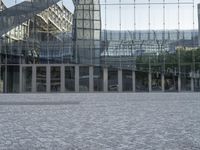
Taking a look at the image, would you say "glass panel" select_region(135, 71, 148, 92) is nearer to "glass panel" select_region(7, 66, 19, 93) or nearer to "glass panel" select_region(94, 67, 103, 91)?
"glass panel" select_region(94, 67, 103, 91)

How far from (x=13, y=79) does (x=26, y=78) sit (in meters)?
1.30

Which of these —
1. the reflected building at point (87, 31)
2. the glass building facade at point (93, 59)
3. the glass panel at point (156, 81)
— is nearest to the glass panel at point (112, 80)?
the glass building facade at point (93, 59)

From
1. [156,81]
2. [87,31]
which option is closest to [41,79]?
[87,31]

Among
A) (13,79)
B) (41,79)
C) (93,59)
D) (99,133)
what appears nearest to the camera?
(99,133)

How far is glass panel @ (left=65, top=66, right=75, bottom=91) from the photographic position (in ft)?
141

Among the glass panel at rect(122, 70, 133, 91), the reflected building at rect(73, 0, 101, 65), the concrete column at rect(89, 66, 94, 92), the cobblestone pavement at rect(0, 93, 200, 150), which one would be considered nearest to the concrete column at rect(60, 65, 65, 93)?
the reflected building at rect(73, 0, 101, 65)

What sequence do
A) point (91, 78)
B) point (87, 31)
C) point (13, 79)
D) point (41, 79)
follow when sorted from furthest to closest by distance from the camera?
point (87, 31), point (13, 79), point (41, 79), point (91, 78)

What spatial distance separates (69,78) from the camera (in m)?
43.2

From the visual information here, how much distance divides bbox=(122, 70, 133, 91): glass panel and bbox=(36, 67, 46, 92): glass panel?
25.0ft

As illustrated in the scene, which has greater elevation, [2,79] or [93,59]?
[93,59]

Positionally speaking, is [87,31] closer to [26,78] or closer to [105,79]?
[105,79]

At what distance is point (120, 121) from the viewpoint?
45.7 ft

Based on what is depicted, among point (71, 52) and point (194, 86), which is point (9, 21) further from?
point (194, 86)

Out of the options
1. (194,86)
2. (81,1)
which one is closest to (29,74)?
(81,1)
